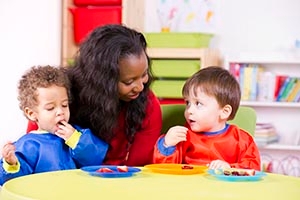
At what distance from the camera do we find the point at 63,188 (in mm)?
1214

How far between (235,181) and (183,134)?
387mm

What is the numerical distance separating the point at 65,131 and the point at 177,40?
7.33 feet

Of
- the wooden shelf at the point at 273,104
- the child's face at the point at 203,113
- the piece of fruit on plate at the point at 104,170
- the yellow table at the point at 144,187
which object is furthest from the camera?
the wooden shelf at the point at 273,104

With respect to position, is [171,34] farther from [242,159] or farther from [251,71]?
[242,159]

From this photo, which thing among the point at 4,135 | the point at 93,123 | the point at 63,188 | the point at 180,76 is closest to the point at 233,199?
the point at 63,188

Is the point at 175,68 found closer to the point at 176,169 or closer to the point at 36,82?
the point at 36,82

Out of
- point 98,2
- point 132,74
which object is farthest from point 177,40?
point 132,74

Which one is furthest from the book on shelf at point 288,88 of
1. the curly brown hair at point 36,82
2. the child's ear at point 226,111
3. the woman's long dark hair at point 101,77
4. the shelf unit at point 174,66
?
the curly brown hair at point 36,82

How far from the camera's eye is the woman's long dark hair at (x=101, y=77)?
1.69 m

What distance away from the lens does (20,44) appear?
154 inches

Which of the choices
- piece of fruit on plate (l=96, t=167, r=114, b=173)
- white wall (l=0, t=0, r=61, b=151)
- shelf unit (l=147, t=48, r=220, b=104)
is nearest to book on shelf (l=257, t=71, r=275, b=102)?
shelf unit (l=147, t=48, r=220, b=104)

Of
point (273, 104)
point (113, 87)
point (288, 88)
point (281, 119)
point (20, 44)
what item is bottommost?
point (281, 119)

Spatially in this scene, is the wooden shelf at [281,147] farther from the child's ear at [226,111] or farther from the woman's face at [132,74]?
the woman's face at [132,74]

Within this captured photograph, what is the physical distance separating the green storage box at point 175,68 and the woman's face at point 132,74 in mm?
2028
